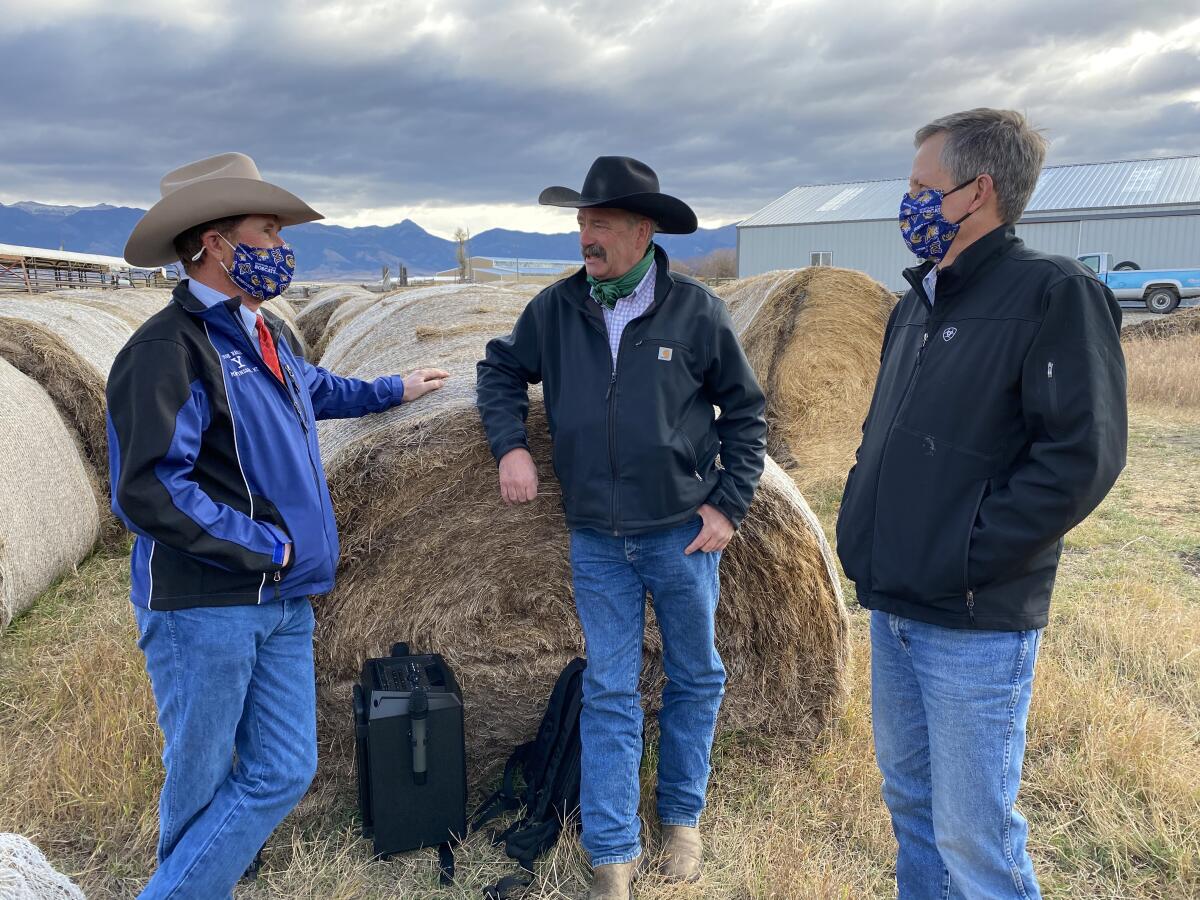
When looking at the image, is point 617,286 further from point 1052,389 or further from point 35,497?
point 35,497

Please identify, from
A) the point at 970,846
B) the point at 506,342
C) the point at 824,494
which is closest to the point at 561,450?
the point at 506,342

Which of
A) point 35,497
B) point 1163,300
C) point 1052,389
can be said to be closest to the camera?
point 1052,389

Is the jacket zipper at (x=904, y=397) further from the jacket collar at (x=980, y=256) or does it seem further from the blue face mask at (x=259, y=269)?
the blue face mask at (x=259, y=269)

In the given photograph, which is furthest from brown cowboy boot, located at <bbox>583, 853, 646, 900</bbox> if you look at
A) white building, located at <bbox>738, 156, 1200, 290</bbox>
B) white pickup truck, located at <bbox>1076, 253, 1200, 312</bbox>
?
white building, located at <bbox>738, 156, 1200, 290</bbox>

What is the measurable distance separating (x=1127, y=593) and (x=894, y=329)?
143 inches

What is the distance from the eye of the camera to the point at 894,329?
8.66 ft

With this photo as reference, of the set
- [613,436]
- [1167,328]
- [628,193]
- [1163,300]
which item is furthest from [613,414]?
[1163,300]

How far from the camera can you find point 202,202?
2.51m

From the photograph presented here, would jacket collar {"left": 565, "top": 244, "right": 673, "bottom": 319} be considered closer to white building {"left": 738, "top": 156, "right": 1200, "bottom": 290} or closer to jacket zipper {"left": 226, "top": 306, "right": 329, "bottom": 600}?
jacket zipper {"left": 226, "top": 306, "right": 329, "bottom": 600}

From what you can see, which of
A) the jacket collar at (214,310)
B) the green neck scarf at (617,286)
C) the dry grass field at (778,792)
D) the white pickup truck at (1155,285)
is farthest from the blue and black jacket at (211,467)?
the white pickup truck at (1155,285)

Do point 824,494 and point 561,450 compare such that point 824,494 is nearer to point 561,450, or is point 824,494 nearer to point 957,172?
point 561,450

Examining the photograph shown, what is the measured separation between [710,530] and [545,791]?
118 cm

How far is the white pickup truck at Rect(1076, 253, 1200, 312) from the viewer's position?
85.0ft

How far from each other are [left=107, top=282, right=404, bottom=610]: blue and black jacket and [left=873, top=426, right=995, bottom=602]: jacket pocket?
157 centimetres
